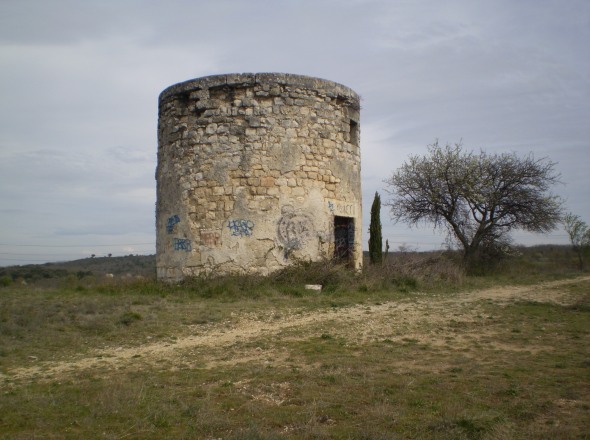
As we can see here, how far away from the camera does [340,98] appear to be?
11.6 meters

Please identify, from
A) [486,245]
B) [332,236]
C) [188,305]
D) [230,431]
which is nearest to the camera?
[230,431]

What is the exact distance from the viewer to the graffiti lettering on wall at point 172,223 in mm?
11038

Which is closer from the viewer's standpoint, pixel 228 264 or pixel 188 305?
pixel 188 305

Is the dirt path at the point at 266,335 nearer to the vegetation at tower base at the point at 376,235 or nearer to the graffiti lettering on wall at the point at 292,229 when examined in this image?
the graffiti lettering on wall at the point at 292,229

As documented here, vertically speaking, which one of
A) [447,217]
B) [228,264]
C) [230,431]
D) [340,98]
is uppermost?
[340,98]

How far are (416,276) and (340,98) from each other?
3.92m

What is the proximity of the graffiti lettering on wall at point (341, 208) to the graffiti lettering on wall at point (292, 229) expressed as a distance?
0.64m

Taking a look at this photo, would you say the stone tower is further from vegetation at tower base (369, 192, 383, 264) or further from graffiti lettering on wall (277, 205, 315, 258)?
vegetation at tower base (369, 192, 383, 264)

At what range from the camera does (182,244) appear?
1090 cm

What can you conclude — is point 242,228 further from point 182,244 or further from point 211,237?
point 182,244

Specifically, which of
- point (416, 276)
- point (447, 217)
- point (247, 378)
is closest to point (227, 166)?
point (416, 276)

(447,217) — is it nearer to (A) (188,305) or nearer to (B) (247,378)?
(A) (188,305)

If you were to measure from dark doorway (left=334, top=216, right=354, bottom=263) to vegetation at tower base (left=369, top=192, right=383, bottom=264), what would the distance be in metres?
1.87


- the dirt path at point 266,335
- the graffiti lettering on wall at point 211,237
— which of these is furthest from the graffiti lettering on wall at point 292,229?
the dirt path at point 266,335
